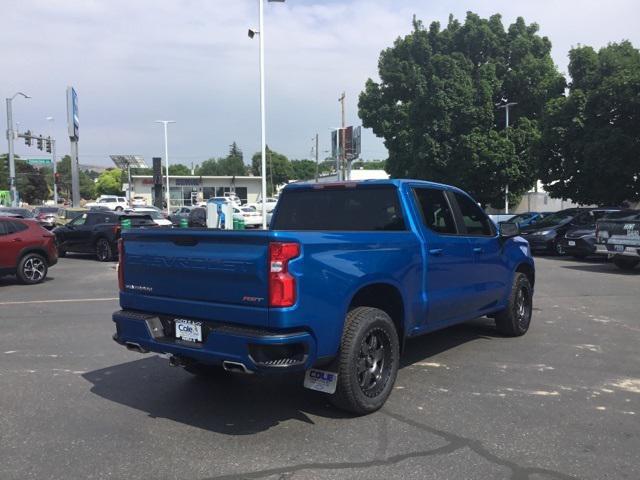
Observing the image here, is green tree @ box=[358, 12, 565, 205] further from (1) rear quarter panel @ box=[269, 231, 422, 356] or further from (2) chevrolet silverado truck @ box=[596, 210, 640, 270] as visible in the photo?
(1) rear quarter panel @ box=[269, 231, 422, 356]

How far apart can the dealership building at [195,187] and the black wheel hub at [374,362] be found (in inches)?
3156

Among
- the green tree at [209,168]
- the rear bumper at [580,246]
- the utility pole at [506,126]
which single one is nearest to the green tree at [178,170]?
the green tree at [209,168]

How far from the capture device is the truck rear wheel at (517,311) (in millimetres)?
7391

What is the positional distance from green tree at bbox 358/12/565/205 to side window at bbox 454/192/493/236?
1067 inches

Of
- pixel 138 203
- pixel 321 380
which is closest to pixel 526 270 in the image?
pixel 321 380

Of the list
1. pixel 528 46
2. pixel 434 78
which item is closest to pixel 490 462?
pixel 434 78

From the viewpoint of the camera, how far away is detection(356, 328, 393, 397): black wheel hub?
474 cm

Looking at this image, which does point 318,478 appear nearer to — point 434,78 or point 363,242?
point 363,242

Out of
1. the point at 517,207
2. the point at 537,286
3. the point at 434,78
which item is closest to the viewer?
the point at 537,286

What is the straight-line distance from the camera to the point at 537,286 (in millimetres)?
12570

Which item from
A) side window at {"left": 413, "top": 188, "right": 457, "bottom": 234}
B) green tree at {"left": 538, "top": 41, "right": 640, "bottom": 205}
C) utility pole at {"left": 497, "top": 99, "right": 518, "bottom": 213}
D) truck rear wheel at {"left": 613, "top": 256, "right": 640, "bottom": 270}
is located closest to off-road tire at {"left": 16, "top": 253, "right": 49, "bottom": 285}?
side window at {"left": 413, "top": 188, "right": 457, "bottom": 234}

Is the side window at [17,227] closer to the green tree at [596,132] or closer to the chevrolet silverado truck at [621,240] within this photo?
the chevrolet silverado truck at [621,240]

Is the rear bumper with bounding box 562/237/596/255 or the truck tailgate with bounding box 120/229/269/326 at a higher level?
the truck tailgate with bounding box 120/229/269/326

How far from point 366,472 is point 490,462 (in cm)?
86
